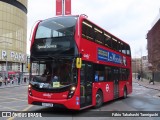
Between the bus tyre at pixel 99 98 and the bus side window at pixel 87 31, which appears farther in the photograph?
the bus tyre at pixel 99 98

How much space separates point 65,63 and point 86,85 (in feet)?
5.27

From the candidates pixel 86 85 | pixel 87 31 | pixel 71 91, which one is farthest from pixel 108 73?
pixel 71 91

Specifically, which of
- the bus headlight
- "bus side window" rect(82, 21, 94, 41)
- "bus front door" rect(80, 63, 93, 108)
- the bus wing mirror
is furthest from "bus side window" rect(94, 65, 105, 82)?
the bus wing mirror

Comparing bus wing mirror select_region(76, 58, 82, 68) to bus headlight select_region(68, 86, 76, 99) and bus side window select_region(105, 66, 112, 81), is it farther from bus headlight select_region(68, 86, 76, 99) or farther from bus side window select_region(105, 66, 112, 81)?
bus side window select_region(105, 66, 112, 81)

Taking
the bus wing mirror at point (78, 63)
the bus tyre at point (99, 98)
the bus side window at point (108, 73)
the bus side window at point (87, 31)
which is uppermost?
the bus side window at point (87, 31)

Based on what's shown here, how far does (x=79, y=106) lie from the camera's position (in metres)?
12.6

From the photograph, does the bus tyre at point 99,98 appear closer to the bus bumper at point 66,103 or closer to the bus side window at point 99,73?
the bus side window at point 99,73

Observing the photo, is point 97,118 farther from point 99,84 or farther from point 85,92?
point 99,84

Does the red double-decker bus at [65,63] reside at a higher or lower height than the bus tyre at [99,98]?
higher

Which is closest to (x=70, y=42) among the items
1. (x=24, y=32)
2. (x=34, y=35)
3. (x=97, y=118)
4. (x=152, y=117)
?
(x=34, y=35)

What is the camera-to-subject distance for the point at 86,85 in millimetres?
13602

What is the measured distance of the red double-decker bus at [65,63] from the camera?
1253cm

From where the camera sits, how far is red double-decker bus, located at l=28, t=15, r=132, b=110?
12.5m

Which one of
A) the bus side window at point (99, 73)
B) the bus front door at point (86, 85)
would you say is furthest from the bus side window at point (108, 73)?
the bus front door at point (86, 85)
